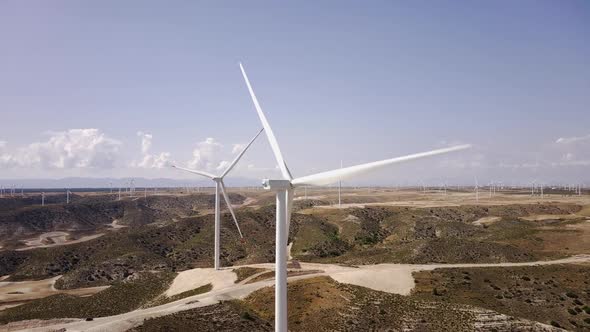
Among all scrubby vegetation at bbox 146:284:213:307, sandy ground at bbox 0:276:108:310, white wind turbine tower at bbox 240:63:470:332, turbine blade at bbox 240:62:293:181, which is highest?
turbine blade at bbox 240:62:293:181

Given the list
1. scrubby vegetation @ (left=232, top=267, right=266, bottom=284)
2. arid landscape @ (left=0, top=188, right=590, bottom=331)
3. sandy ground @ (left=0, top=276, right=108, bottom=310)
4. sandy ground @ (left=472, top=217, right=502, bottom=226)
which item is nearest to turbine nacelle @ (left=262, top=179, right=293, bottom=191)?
arid landscape @ (left=0, top=188, right=590, bottom=331)

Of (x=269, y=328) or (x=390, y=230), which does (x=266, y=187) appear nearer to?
(x=269, y=328)

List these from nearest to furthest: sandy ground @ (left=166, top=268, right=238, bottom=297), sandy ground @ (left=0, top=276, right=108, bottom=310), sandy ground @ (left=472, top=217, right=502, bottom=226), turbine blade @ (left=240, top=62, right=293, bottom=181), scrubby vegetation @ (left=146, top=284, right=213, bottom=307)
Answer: turbine blade @ (left=240, top=62, right=293, bottom=181)
scrubby vegetation @ (left=146, top=284, right=213, bottom=307)
sandy ground @ (left=166, top=268, right=238, bottom=297)
sandy ground @ (left=0, top=276, right=108, bottom=310)
sandy ground @ (left=472, top=217, right=502, bottom=226)

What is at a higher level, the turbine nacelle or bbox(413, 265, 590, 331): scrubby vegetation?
the turbine nacelle

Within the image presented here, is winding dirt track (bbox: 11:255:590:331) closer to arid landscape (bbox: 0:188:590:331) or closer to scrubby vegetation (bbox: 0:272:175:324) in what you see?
arid landscape (bbox: 0:188:590:331)

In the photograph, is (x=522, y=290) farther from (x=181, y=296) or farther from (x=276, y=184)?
(x=276, y=184)

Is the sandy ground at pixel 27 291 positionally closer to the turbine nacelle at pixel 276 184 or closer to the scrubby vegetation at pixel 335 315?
the scrubby vegetation at pixel 335 315

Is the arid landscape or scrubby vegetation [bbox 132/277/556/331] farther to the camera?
the arid landscape
